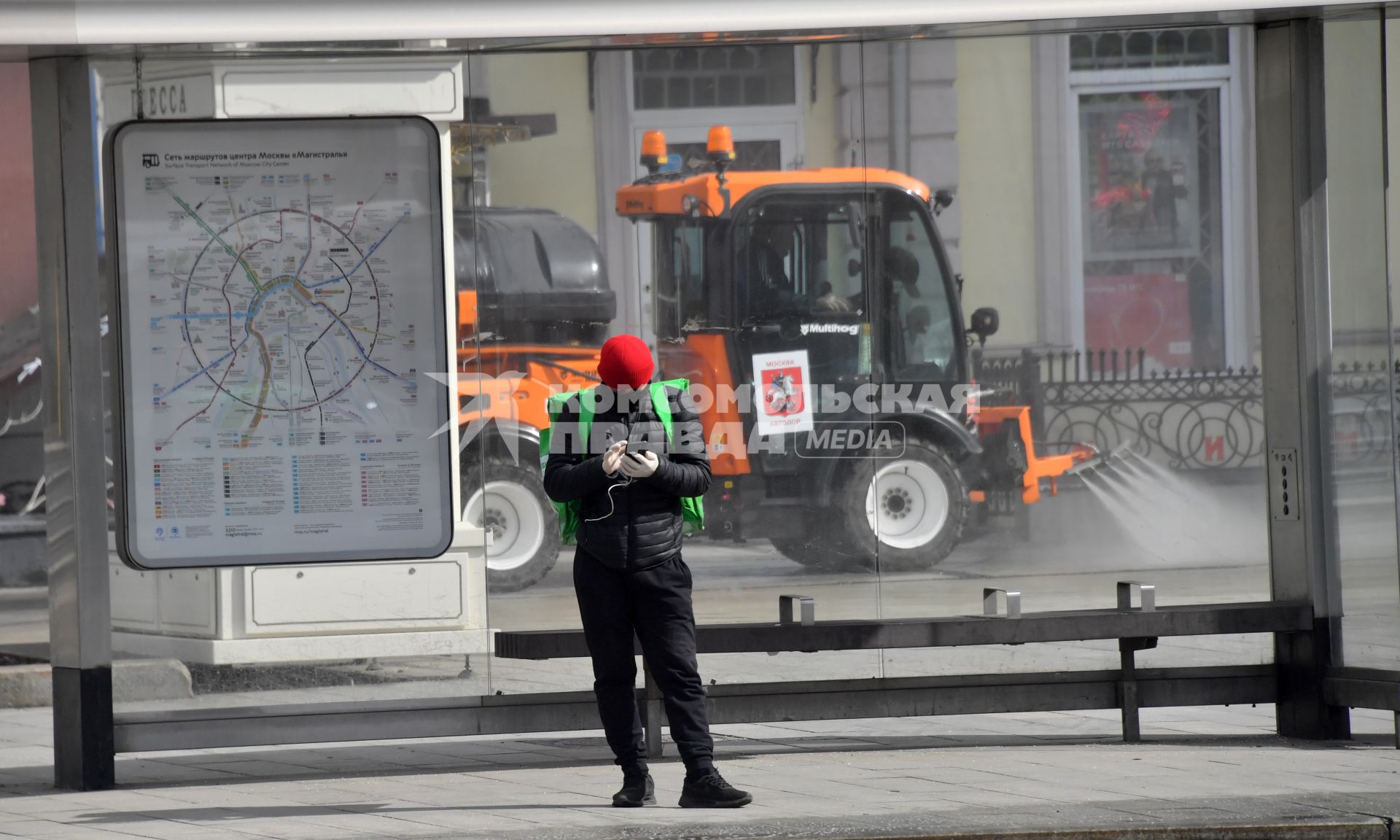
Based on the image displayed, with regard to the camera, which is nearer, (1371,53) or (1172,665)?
(1371,53)

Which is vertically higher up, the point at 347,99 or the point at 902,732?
the point at 347,99

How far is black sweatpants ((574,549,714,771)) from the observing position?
5.92 meters

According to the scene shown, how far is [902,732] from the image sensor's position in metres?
7.71

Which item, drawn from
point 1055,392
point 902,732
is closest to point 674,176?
point 1055,392

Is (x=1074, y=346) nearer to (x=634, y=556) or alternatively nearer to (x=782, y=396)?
(x=782, y=396)

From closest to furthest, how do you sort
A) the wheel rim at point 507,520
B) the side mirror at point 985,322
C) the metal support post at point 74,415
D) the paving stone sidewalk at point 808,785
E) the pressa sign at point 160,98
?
1. the paving stone sidewalk at point 808,785
2. the metal support post at point 74,415
3. the pressa sign at point 160,98
4. the wheel rim at point 507,520
5. the side mirror at point 985,322

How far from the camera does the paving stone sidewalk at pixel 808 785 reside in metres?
5.55


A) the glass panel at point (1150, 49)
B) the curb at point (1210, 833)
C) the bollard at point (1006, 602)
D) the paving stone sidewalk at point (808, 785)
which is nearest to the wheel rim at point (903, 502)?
the bollard at point (1006, 602)

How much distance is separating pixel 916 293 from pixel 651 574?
2.06 metres

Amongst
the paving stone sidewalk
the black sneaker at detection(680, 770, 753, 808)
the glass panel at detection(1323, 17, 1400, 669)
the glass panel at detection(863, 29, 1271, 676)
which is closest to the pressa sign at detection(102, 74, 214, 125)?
the paving stone sidewalk

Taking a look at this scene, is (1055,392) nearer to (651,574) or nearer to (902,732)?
(902,732)

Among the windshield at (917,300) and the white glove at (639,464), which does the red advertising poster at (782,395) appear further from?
the white glove at (639,464)

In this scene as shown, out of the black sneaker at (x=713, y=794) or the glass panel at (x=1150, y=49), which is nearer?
the black sneaker at (x=713, y=794)

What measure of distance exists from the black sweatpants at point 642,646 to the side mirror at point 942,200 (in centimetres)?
219
